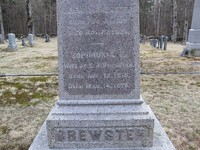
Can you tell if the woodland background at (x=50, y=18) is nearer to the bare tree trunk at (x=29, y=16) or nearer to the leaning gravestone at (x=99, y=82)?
the bare tree trunk at (x=29, y=16)

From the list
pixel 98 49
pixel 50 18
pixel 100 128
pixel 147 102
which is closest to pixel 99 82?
pixel 98 49

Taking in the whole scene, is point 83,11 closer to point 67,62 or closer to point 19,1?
point 67,62

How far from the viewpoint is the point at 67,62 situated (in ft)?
9.89

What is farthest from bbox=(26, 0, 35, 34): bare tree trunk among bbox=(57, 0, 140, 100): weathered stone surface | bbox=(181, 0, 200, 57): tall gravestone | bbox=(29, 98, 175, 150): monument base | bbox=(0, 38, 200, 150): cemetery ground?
bbox=(29, 98, 175, 150): monument base

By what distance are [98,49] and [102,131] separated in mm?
932

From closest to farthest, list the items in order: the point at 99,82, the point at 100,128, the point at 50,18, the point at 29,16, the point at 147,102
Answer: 1. the point at 100,128
2. the point at 99,82
3. the point at 147,102
4. the point at 29,16
5. the point at 50,18

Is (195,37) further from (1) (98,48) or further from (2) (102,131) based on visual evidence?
(2) (102,131)

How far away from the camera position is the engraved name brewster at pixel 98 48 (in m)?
2.91

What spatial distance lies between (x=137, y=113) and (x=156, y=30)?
41242mm

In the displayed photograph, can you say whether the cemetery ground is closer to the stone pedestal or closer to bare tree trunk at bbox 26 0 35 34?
the stone pedestal

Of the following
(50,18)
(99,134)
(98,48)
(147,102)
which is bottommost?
(147,102)

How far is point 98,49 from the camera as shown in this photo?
118 inches

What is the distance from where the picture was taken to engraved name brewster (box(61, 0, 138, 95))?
2908 mm

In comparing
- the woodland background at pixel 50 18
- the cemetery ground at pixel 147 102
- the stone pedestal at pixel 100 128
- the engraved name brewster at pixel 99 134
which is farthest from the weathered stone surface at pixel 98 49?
the woodland background at pixel 50 18
